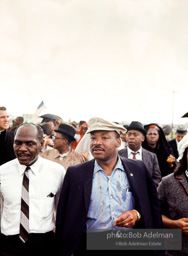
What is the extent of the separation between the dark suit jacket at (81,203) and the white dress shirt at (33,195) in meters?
0.12

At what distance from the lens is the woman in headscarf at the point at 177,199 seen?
8.42ft

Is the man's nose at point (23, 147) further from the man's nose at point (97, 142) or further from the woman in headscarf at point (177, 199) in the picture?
the woman in headscarf at point (177, 199)

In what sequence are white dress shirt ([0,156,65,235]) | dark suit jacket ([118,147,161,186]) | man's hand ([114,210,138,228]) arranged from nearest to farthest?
man's hand ([114,210,138,228]) → white dress shirt ([0,156,65,235]) → dark suit jacket ([118,147,161,186])

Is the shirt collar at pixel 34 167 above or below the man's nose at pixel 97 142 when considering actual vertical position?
below

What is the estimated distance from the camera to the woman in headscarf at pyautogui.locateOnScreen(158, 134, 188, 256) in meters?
2.57

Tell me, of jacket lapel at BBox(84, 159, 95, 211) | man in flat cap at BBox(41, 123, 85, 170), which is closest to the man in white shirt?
jacket lapel at BBox(84, 159, 95, 211)

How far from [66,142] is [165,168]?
2.63 metres

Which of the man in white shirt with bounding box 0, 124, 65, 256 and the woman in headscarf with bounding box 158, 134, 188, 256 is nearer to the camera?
the man in white shirt with bounding box 0, 124, 65, 256

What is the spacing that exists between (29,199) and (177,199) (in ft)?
5.07

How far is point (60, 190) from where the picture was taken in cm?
276

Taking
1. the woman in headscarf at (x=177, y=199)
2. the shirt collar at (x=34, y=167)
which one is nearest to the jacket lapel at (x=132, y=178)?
the woman in headscarf at (x=177, y=199)

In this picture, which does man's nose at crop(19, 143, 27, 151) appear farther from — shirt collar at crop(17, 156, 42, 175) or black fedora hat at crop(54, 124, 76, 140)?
black fedora hat at crop(54, 124, 76, 140)

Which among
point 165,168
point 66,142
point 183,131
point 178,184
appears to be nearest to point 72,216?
point 178,184

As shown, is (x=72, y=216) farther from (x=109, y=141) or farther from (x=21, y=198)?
(x=109, y=141)
